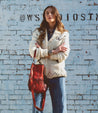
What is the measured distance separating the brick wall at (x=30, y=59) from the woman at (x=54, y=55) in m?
1.03

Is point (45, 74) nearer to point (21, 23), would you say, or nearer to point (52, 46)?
point (52, 46)

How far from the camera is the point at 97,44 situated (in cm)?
477

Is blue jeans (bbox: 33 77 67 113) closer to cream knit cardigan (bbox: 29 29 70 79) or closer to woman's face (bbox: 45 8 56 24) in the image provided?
cream knit cardigan (bbox: 29 29 70 79)

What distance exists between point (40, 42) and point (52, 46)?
0.59ft

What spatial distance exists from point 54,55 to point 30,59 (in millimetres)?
1202

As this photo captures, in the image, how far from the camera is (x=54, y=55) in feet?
12.0

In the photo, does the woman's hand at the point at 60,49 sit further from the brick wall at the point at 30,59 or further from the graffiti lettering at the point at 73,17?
the graffiti lettering at the point at 73,17

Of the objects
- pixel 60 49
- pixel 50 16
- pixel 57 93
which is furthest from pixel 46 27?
pixel 57 93

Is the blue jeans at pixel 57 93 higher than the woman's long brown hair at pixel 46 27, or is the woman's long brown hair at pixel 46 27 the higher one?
the woman's long brown hair at pixel 46 27

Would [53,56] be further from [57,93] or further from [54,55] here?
[57,93]

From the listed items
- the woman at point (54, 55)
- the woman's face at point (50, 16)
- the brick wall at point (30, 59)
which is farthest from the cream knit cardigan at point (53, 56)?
the brick wall at point (30, 59)

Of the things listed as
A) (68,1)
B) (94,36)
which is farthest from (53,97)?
(68,1)

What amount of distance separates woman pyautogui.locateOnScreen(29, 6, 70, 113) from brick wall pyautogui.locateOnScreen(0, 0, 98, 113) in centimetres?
103

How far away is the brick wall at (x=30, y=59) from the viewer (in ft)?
15.6
